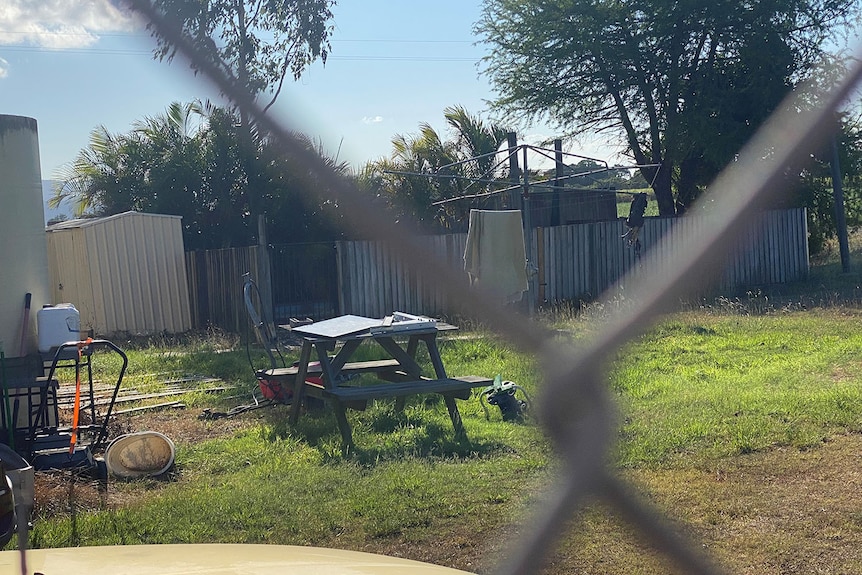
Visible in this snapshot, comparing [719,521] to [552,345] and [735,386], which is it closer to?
[552,345]

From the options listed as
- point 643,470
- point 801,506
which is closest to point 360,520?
point 643,470

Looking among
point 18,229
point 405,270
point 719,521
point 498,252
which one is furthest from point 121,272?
point 719,521

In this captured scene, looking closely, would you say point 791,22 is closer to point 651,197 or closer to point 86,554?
point 651,197

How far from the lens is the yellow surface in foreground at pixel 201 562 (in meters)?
1.75

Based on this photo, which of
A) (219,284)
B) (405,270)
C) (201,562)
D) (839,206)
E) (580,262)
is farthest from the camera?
(839,206)

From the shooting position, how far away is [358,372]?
690 cm

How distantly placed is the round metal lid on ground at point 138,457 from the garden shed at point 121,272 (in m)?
8.56

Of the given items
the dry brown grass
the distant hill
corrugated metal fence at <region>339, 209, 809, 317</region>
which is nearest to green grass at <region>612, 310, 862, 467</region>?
the dry brown grass

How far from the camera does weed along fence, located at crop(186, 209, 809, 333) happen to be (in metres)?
13.7

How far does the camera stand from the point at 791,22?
1692 cm

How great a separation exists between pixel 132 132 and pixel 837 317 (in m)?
13.1

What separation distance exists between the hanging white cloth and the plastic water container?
417 cm

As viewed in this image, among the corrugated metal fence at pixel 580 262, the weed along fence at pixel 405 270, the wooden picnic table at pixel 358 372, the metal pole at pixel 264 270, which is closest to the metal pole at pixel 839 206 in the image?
the corrugated metal fence at pixel 580 262

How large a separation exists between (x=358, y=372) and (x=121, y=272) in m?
8.06
